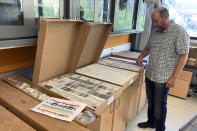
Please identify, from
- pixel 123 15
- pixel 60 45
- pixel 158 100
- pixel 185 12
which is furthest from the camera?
pixel 185 12

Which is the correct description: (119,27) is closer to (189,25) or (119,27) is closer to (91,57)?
(91,57)

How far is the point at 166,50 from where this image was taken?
1.59m

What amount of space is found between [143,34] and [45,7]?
2.56 m

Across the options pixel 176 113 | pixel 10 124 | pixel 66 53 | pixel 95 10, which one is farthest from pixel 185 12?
pixel 10 124

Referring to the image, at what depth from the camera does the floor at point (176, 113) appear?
2.13 m

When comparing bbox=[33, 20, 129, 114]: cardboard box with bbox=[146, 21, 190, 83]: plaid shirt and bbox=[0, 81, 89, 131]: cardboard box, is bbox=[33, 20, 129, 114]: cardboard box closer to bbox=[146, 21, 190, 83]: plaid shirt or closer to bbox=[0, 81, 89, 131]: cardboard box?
bbox=[0, 81, 89, 131]: cardboard box

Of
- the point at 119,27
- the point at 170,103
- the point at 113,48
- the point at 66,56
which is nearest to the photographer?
the point at 66,56

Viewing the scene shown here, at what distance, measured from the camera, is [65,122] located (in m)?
0.83

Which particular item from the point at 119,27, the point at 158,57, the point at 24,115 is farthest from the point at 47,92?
the point at 119,27

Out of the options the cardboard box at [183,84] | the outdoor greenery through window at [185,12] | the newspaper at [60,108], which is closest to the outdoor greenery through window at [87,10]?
the newspaper at [60,108]

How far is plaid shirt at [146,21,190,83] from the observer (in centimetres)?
150

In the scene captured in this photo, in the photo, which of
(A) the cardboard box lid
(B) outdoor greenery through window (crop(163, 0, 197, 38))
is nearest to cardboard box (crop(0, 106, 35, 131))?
(A) the cardboard box lid

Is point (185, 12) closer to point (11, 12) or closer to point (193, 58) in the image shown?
point (193, 58)

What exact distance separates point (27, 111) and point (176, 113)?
7.77ft
